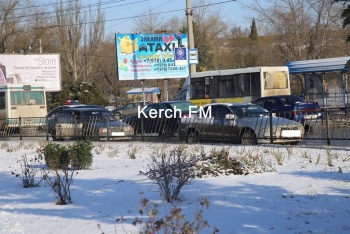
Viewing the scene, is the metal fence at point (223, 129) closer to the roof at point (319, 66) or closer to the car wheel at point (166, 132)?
the car wheel at point (166, 132)

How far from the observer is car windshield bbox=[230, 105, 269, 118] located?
19219mm

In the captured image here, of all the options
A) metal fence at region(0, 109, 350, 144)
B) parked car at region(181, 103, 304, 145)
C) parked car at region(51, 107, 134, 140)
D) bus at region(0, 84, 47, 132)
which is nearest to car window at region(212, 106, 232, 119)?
parked car at region(181, 103, 304, 145)

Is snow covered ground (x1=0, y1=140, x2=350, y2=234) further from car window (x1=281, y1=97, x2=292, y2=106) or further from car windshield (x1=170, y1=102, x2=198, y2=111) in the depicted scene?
car window (x1=281, y1=97, x2=292, y2=106)

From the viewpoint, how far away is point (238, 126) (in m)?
19.3

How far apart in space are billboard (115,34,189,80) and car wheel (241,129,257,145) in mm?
22255

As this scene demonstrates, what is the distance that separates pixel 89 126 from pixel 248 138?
7318 millimetres

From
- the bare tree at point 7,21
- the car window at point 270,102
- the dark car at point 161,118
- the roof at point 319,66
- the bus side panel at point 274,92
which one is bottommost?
the dark car at point 161,118

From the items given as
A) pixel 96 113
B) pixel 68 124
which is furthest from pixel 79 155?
pixel 96 113

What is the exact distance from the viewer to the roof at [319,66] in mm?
31609

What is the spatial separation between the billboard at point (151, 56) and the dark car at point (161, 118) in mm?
15656

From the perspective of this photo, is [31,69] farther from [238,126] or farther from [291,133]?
[291,133]

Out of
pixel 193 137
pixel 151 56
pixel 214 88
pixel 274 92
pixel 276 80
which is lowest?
pixel 193 137

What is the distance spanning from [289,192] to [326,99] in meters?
25.5

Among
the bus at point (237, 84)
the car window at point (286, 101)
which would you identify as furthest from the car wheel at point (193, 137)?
the bus at point (237, 84)
